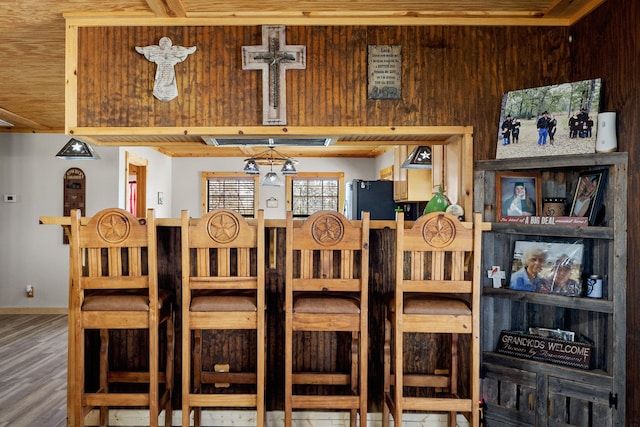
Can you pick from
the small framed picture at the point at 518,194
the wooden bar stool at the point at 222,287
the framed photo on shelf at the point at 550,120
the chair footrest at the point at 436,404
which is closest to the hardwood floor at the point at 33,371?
the wooden bar stool at the point at 222,287

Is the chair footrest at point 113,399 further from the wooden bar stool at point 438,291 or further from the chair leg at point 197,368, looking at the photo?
the wooden bar stool at point 438,291

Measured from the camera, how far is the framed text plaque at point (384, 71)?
2.80 m

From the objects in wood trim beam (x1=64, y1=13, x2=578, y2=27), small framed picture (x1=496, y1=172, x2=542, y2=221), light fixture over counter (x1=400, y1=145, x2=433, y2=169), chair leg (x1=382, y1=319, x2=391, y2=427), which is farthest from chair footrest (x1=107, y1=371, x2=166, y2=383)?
light fixture over counter (x1=400, y1=145, x2=433, y2=169)

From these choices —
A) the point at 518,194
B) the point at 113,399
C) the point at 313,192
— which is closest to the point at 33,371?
the point at 113,399

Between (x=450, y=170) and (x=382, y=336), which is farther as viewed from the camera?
(x=450, y=170)

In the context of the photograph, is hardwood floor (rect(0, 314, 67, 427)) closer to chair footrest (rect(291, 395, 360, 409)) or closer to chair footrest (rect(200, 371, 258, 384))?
chair footrest (rect(200, 371, 258, 384))

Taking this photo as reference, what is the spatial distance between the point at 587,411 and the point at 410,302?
3.40 ft

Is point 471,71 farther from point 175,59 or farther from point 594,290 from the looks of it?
point 175,59

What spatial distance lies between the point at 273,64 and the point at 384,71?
0.67m

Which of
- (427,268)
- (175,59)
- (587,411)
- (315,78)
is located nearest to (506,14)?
(315,78)

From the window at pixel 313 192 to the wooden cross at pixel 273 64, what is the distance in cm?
551

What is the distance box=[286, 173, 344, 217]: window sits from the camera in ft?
27.3

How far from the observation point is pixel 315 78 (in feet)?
9.23

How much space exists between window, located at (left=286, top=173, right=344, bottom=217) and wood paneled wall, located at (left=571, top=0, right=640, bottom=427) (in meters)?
6.00
